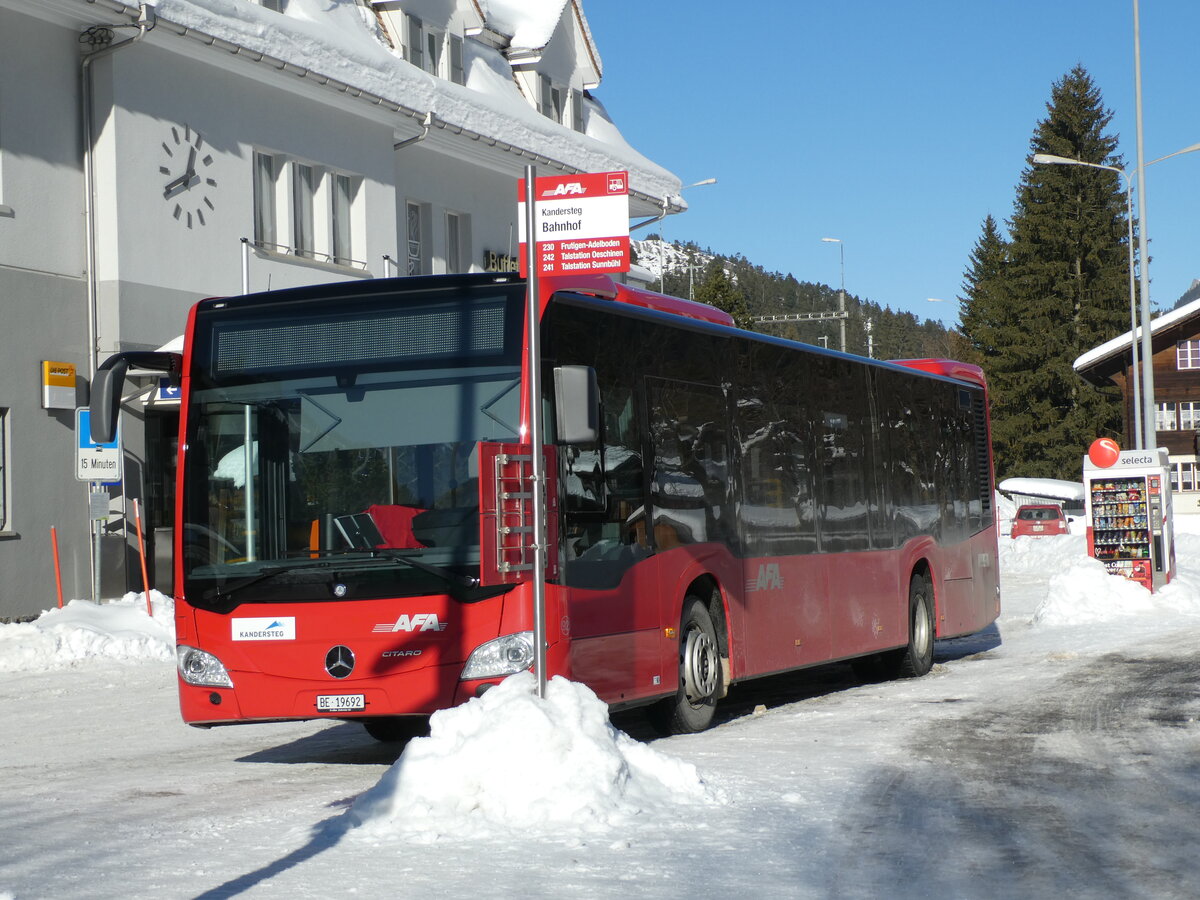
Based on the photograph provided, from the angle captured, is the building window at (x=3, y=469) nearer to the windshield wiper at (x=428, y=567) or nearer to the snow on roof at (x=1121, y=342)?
the windshield wiper at (x=428, y=567)

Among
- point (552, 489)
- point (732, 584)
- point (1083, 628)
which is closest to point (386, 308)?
point (552, 489)

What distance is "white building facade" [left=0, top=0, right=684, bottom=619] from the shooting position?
20.7m

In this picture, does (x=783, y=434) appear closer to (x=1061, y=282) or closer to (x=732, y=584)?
(x=732, y=584)

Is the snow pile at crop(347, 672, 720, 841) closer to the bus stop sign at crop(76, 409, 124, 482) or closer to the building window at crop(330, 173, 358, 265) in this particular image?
the bus stop sign at crop(76, 409, 124, 482)

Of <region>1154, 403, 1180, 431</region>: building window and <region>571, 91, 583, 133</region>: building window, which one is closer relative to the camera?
<region>571, 91, 583, 133</region>: building window

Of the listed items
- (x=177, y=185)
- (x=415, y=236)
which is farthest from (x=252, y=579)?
(x=415, y=236)

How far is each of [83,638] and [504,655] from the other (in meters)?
9.50

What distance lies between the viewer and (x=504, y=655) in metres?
9.06

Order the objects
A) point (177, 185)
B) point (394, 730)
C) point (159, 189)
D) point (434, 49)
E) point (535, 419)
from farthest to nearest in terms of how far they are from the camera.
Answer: point (434, 49) → point (177, 185) → point (159, 189) → point (394, 730) → point (535, 419)

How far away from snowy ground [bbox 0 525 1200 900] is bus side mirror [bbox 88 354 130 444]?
198cm

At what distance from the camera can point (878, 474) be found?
48.6ft

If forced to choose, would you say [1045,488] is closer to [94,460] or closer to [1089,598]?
[1089,598]

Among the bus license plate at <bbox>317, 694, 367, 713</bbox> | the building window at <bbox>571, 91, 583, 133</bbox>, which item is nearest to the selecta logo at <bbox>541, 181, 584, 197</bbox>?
the bus license plate at <bbox>317, 694, 367, 713</bbox>

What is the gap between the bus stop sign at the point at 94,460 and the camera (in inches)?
725
